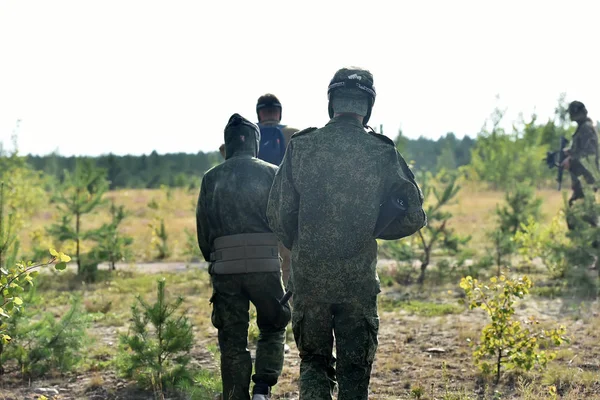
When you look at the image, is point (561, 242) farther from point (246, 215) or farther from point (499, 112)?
point (499, 112)

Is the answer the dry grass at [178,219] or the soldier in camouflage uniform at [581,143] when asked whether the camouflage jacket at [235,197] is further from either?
the dry grass at [178,219]

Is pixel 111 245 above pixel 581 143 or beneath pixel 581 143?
beneath

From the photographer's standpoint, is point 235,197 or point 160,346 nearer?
point 235,197

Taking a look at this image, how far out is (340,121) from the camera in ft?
11.4

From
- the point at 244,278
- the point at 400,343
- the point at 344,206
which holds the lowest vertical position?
the point at 400,343

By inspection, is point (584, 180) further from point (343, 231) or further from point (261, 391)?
point (343, 231)

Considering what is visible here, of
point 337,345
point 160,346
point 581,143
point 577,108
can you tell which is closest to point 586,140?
point 581,143

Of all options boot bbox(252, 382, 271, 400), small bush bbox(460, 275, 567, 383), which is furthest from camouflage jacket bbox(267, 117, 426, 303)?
small bush bbox(460, 275, 567, 383)

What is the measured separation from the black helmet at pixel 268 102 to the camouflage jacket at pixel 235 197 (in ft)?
5.28

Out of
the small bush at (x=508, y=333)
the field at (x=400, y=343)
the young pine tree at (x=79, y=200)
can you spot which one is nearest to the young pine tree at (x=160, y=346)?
the field at (x=400, y=343)

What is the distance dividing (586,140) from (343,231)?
709cm

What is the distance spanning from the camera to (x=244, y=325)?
13.8 ft

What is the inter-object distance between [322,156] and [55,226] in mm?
Result: 8327

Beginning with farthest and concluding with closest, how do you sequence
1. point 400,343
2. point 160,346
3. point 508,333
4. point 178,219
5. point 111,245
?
point 178,219
point 111,245
point 400,343
point 508,333
point 160,346
